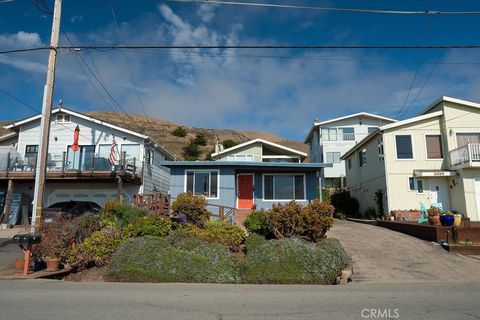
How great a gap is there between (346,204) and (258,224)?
55.6 ft

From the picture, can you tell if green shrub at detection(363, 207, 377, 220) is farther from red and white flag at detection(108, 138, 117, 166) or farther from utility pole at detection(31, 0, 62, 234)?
utility pole at detection(31, 0, 62, 234)

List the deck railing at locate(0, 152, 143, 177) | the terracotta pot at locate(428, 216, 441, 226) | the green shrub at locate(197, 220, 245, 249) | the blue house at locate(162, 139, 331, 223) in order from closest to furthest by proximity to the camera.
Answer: the green shrub at locate(197, 220, 245, 249), the terracotta pot at locate(428, 216, 441, 226), the blue house at locate(162, 139, 331, 223), the deck railing at locate(0, 152, 143, 177)

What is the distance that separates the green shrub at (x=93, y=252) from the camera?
10.9 m

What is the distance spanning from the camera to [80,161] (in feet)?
76.9

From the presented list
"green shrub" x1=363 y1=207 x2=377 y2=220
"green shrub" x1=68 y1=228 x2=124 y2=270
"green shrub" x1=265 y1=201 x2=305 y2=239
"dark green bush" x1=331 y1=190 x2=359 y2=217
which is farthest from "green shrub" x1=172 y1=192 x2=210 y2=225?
"dark green bush" x1=331 y1=190 x2=359 y2=217

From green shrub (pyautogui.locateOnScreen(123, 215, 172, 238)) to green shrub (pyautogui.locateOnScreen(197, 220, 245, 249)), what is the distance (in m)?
1.34

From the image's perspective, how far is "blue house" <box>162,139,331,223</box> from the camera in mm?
19094

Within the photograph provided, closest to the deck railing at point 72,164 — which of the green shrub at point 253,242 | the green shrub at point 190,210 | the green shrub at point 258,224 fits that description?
the green shrub at point 190,210

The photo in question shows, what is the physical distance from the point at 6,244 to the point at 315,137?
33.0 meters

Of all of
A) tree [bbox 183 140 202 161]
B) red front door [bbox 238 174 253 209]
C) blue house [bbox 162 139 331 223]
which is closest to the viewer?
blue house [bbox 162 139 331 223]

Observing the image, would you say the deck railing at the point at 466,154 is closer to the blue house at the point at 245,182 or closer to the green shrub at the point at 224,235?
the blue house at the point at 245,182

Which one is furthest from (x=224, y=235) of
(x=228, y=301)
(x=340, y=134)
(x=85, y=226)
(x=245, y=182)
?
(x=340, y=134)

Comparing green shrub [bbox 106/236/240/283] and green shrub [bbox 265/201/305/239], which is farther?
green shrub [bbox 265/201/305/239]

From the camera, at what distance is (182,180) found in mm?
19484
